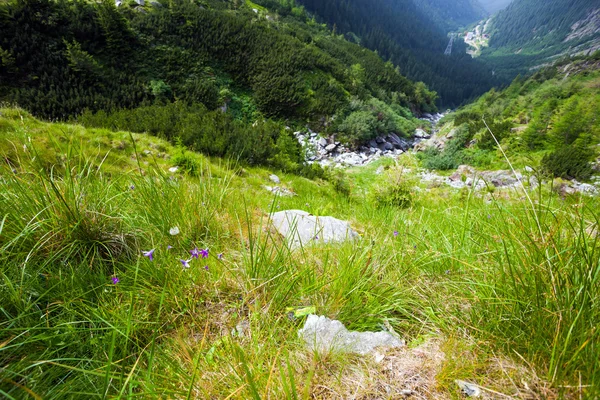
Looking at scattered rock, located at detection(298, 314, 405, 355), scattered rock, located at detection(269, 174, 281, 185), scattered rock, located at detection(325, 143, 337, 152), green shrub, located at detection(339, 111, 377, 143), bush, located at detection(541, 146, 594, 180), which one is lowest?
scattered rock, located at detection(325, 143, 337, 152)

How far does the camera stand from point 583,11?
11500 cm

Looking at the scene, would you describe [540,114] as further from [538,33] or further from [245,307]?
[538,33]

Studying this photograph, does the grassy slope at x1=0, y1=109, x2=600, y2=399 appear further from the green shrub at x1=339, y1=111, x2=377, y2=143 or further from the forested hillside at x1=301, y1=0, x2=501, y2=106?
the forested hillside at x1=301, y1=0, x2=501, y2=106

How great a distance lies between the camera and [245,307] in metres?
1.18

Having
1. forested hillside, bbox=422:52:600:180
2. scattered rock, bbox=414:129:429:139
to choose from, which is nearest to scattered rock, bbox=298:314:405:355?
forested hillside, bbox=422:52:600:180

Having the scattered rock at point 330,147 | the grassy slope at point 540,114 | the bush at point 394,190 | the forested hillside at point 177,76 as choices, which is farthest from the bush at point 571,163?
the scattered rock at point 330,147

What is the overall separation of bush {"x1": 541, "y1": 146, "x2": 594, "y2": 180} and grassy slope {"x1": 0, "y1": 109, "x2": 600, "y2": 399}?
44.9ft

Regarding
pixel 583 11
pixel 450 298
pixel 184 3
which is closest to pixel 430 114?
pixel 184 3

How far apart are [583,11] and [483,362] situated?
195435mm

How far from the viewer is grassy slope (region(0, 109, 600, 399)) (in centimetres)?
75

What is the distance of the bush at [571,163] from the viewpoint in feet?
35.1

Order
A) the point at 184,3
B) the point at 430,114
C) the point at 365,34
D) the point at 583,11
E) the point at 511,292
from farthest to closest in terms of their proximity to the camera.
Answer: the point at 583,11 → the point at 365,34 → the point at 430,114 → the point at 184,3 → the point at 511,292

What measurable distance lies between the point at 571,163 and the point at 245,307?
15.9 meters

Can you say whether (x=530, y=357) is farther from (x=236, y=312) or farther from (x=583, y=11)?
(x=583, y=11)
